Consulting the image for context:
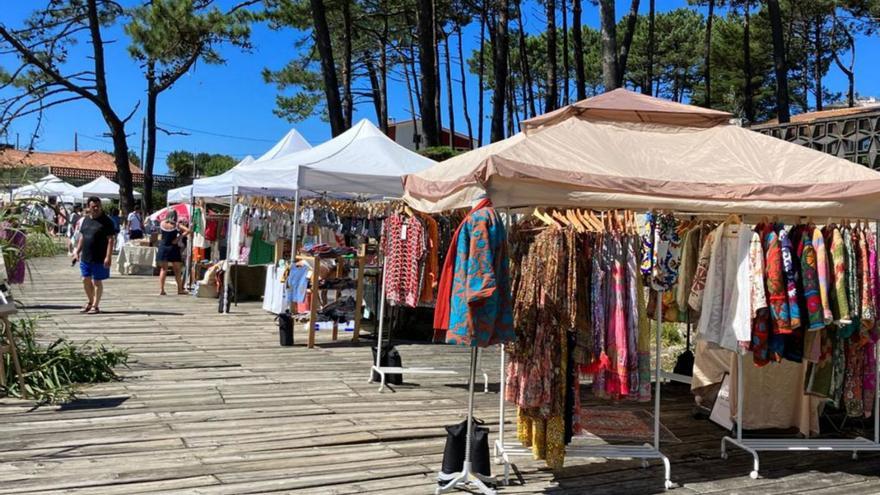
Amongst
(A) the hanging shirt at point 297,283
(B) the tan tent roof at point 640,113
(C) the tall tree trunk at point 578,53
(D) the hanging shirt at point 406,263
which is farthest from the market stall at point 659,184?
(C) the tall tree trunk at point 578,53

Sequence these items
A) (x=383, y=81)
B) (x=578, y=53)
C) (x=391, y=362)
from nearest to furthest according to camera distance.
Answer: (x=391, y=362) < (x=578, y=53) < (x=383, y=81)

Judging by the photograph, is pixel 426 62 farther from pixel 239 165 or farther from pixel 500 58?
pixel 239 165

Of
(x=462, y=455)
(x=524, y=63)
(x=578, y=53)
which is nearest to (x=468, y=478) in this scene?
(x=462, y=455)

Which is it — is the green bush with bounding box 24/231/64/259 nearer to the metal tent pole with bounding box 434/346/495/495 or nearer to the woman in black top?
the metal tent pole with bounding box 434/346/495/495

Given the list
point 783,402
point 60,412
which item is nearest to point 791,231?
point 783,402

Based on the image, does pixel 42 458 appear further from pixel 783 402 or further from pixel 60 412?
pixel 783 402

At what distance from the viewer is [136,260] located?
1922 centimetres

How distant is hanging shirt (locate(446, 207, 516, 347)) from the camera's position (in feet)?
13.1

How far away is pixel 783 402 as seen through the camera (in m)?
5.82

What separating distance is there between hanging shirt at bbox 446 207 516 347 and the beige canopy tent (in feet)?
1.07

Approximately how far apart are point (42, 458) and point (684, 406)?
4763mm

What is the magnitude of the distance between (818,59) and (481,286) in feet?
101

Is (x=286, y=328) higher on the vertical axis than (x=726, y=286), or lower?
lower

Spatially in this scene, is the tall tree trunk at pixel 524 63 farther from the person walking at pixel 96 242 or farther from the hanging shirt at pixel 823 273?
the hanging shirt at pixel 823 273
